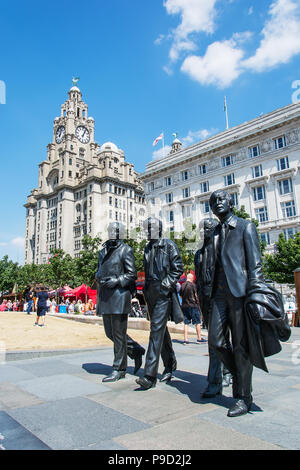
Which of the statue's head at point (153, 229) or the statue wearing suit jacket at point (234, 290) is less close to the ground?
the statue's head at point (153, 229)

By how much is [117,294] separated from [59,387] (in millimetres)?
1423

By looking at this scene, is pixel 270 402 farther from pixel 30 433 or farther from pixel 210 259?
pixel 30 433

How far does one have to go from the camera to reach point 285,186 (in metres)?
38.6

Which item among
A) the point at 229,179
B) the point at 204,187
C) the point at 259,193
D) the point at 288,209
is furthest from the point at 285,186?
the point at 204,187

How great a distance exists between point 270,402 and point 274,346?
3.22 feet

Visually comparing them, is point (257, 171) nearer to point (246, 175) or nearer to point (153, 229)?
point (246, 175)

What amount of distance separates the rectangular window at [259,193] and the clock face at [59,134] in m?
66.5

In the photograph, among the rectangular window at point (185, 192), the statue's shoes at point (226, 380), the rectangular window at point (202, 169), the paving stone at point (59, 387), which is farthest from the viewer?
the rectangular window at point (185, 192)

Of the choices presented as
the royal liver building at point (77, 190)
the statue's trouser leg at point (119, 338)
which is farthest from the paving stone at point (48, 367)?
the royal liver building at point (77, 190)

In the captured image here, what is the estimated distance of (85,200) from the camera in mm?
83812

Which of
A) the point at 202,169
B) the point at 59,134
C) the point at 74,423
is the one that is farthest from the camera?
the point at 59,134

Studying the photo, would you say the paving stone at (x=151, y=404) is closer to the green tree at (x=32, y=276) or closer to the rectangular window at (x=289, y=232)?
the rectangular window at (x=289, y=232)

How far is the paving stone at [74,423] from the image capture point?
2574mm
